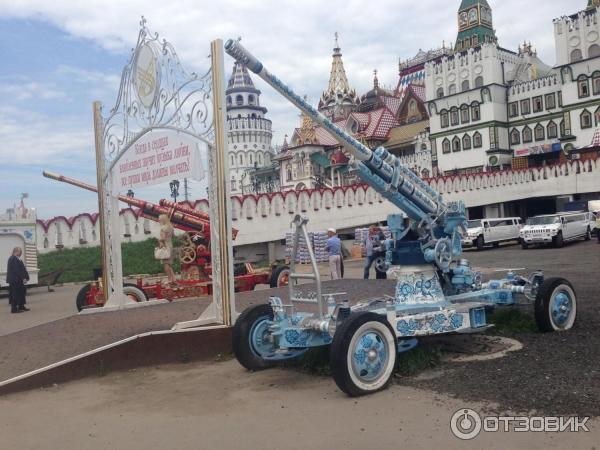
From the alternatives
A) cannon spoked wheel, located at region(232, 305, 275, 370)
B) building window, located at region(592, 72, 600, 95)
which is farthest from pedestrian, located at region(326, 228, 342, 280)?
building window, located at region(592, 72, 600, 95)

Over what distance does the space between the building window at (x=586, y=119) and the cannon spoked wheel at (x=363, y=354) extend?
1520 inches

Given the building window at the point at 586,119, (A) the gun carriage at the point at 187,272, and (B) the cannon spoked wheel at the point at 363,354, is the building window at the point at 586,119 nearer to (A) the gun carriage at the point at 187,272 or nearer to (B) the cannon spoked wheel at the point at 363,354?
(A) the gun carriage at the point at 187,272

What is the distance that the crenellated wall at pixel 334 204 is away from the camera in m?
21.2

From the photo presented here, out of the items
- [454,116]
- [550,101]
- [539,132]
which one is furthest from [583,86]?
[454,116]

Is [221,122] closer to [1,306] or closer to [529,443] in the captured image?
[529,443]

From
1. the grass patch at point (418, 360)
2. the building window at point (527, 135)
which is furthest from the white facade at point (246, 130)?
the grass patch at point (418, 360)

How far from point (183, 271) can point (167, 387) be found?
6527 mm

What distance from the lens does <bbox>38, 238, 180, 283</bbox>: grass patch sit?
19.8 meters

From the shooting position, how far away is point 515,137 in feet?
147

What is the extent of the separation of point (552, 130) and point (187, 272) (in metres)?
36.4

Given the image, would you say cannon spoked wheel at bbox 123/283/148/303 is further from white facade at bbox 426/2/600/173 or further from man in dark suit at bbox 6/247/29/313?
white facade at bbox 426/2/600/173

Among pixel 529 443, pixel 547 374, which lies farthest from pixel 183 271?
pixel 529 443

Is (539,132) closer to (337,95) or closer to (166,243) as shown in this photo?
(337,95)

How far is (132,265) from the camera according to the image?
2005cm
